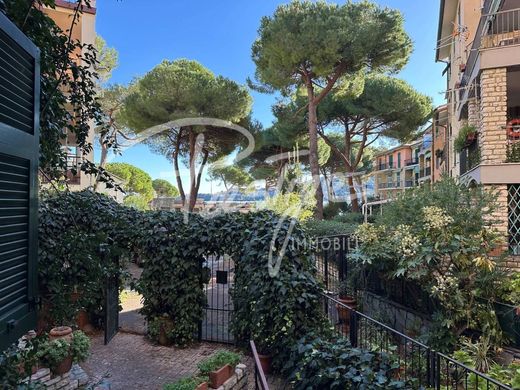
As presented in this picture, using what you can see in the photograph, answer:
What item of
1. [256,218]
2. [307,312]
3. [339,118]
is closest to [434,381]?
[307,312]

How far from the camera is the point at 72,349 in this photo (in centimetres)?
346

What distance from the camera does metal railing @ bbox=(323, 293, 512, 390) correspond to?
2807mm

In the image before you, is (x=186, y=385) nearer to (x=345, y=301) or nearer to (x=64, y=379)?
(x=64, y=379)

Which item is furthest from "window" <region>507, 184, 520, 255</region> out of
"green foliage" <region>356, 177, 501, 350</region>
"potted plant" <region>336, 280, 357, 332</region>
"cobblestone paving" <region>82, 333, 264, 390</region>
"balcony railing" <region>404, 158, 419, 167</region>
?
"balcony railing" <region>404, 158, 419, 167</region>

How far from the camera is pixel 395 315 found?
509cm

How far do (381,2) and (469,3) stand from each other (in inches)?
104

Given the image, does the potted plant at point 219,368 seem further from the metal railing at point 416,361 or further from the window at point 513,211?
the window at point 513,211

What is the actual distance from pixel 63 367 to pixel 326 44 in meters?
10.4

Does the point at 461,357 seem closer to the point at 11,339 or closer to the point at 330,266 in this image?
the point at 330,266

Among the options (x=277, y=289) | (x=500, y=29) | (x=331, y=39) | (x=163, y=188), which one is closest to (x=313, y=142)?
(x=331, y=39)

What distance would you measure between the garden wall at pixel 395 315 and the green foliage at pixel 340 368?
1774 mm

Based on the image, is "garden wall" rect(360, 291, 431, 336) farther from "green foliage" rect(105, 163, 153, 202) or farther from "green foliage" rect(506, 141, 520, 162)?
"green foliage" rect(105, 163, 153, 202)

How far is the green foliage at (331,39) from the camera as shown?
10.5 metres

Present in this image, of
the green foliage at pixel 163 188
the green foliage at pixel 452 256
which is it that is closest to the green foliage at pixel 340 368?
the green foliage at pixel 452 256
